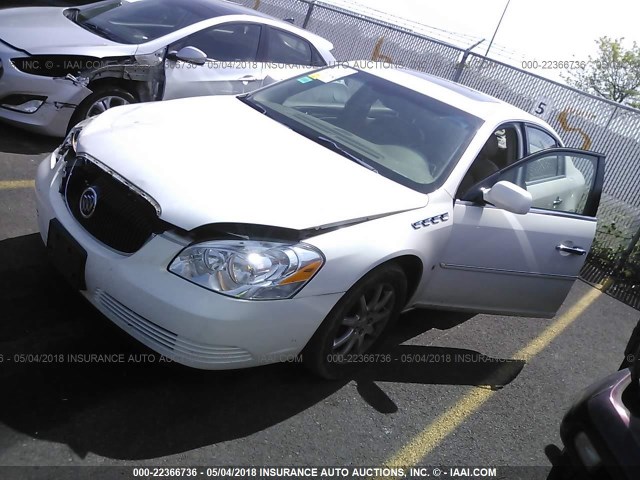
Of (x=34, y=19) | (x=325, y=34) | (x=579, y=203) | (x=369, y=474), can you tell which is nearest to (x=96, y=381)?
(x=369, y=474)

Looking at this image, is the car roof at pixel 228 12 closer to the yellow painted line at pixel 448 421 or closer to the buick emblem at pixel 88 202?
the buick emblem at pixel 88 202

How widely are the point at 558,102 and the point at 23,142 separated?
743cm

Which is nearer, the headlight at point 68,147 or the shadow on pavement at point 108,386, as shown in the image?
the shadow on pavement at point 108,386

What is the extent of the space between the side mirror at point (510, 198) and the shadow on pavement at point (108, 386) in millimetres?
1200

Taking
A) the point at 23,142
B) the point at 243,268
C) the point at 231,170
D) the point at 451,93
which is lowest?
the point at 23,142

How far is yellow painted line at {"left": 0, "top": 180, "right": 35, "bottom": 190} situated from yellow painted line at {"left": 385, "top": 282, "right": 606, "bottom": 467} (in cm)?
345

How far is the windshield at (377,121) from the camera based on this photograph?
3.87 m

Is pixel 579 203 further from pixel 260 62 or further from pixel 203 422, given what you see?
pixel 260 62

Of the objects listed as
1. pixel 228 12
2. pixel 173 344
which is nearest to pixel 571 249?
pixel 173 344

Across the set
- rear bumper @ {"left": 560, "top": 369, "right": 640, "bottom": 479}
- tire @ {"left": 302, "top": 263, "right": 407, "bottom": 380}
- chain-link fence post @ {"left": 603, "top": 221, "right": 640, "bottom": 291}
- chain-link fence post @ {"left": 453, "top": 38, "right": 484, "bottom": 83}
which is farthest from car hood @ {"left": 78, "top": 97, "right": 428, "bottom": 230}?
chain-link fence post @ {"left": 453, "top": 38, "right": 484, "bottom": 83}

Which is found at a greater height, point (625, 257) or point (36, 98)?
point (36, 98)

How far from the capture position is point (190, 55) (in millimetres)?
5945

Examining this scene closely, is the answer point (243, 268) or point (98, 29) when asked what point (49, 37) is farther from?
point (243, 268)

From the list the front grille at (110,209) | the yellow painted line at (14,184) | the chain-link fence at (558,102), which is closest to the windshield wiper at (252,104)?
the front grille at (110,209)
